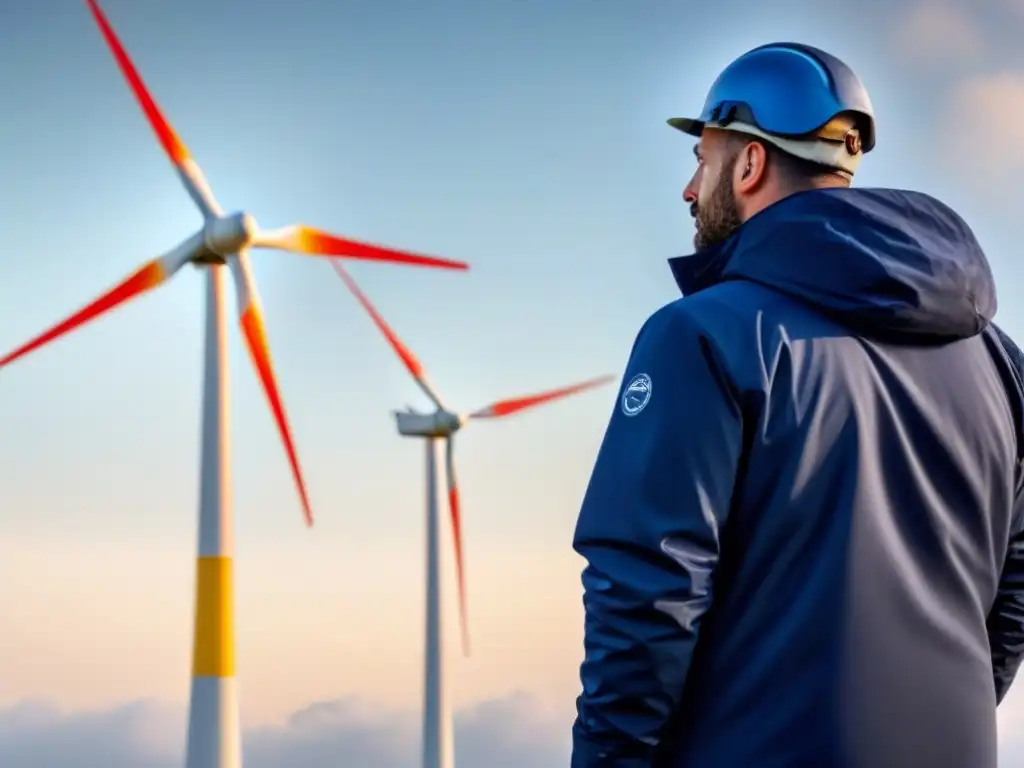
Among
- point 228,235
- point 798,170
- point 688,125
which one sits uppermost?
point 228,235

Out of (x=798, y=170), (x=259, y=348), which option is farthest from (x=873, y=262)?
(x=259, y=348)

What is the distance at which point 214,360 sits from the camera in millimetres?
31266

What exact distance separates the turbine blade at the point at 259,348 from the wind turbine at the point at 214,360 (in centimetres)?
2

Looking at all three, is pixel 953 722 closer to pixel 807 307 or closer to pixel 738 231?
pixel 807 307

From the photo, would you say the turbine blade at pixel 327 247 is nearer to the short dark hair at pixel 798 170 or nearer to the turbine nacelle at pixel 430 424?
the turbine nacelle at pixel 430 424

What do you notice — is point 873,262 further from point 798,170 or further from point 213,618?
point 213,618

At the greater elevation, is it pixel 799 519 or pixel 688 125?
pixel 688 125

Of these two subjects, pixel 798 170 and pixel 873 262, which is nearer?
pixel 873 262

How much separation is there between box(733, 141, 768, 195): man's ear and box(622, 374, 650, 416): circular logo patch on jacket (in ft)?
2.95

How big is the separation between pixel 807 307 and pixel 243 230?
28.6 m

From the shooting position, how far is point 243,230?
32062 millimetres

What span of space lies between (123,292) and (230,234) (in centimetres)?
281

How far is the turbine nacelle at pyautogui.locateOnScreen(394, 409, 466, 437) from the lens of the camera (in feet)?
153

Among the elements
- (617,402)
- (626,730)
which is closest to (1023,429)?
(617,402)
